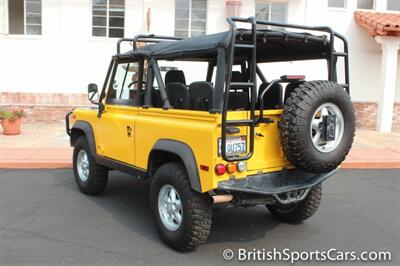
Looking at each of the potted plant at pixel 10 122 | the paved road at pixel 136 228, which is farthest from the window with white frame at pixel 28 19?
the paved road at pixel 136 228

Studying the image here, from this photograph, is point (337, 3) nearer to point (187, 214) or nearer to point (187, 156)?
point (187, 156)

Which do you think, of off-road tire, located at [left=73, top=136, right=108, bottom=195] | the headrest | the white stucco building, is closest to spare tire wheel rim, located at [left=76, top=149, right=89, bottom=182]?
off-road tire, located at [left=73, top=136, right=108, bottom=195]

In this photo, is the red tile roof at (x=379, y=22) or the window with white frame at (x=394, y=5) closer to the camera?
the red tile roof at (x=379, y=22)

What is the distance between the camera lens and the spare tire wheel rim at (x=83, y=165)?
21.5 ft

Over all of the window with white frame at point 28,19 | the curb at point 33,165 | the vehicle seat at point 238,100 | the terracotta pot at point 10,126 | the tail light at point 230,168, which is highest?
the window with white frame at point 28,19

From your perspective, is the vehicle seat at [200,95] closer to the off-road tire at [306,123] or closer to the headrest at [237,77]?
the off-road tire at [306,123]

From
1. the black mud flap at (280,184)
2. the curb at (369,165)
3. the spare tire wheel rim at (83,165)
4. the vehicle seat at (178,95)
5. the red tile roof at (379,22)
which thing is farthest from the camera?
the red tile roof at (379,22)

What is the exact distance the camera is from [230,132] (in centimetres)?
404

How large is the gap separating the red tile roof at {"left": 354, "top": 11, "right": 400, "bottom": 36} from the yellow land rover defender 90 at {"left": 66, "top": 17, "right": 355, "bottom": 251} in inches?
370

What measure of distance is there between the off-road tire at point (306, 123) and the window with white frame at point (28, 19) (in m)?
12.1

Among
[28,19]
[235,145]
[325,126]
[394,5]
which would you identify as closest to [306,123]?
[325,126]

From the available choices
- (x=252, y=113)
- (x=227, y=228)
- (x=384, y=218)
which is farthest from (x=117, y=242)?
(x=384, y=218)

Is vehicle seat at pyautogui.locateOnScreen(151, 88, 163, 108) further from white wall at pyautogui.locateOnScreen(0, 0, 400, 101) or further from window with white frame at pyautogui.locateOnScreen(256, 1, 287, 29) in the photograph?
window with white frame at pyautogui.locateOnScreen(256, 1, 287, 29)

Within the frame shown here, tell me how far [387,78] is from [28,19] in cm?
1142
